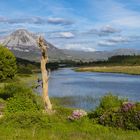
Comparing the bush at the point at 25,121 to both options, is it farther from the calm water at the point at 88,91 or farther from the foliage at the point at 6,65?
the foliage at the point at 6,65

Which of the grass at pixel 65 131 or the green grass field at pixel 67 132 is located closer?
the green grass field at pixel 67 132

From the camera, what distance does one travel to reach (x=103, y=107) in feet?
91.9

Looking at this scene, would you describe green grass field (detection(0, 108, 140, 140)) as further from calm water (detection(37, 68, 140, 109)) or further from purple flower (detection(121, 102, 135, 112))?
calm water (detection(37, 68, 140, 109))

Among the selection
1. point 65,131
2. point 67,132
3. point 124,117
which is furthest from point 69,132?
point 124,117

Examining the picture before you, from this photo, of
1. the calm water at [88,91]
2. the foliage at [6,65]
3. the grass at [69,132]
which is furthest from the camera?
the foliage at [6,65]

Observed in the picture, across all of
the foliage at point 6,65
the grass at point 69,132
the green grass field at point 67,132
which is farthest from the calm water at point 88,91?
the grass at point 69,132

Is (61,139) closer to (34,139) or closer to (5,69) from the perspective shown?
(34,139)

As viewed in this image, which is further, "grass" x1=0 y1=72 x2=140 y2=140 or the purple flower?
the purple flower

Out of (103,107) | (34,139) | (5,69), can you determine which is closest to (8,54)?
(5,69)

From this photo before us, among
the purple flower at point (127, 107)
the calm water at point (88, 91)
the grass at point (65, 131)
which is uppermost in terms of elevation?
the purple flower at point (127, 107)

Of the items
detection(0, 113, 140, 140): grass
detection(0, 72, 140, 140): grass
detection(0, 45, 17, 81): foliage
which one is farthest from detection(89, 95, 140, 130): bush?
detection(0, 45, 17, 81): foliage

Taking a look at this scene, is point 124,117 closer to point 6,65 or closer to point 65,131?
point 65,131

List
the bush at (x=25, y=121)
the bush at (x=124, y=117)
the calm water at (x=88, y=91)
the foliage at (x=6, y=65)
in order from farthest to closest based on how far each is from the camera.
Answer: the foliage at (x=6, y=65) < the calm water at (x=88, y=91) < the bush at (x=25, y=121) < the bush at (x=124, y=117)

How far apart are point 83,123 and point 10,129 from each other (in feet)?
15.3
